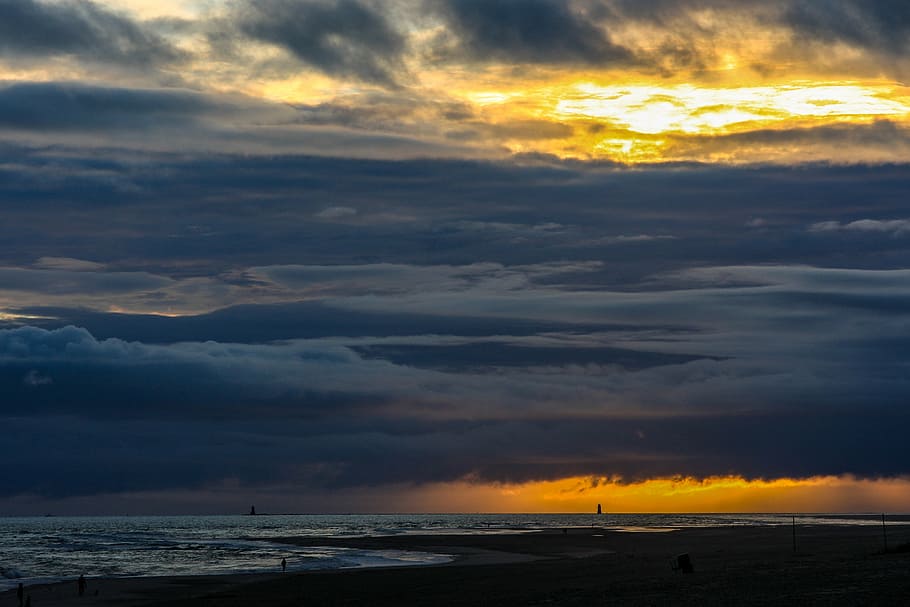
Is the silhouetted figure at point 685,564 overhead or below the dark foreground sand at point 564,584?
overhead

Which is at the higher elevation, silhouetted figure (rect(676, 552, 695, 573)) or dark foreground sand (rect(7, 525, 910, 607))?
silhouetted figure (rect(676, 552, 695, 573))

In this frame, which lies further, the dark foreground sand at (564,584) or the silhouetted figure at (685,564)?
the silhouetted figure at (685,564)

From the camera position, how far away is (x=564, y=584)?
7588cm

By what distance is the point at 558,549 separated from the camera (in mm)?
142000

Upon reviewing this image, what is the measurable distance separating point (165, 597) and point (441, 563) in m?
38.4

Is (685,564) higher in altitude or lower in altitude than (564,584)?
higher

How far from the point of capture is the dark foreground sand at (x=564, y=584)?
53.2 m

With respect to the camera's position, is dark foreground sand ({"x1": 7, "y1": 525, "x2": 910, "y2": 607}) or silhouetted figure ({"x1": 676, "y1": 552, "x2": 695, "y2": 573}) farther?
silhouetted figure ({"x1": 676, "y1": 552, "x2": 695, "y2": 573})

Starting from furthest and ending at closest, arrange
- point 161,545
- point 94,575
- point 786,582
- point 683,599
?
point 161,545
point 94,575
point 786,582
point 683,599

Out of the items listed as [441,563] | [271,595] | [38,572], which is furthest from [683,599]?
[38,572]

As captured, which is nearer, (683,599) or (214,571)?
(683,599)

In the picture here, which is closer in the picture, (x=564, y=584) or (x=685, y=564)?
(x=685, y=564)

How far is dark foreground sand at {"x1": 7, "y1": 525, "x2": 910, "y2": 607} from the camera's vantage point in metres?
53.2

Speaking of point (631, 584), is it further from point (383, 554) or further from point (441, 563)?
point (383, 554)
